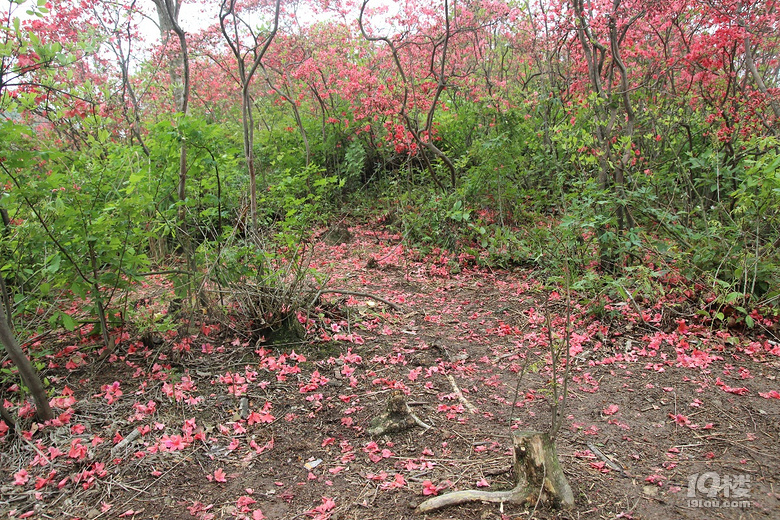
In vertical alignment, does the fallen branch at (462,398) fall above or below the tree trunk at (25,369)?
below

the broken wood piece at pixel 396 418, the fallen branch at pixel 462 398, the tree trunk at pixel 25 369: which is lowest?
the fallen branch at pixel 462 398

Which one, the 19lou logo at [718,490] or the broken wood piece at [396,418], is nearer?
the 19lou logo at [718,490]

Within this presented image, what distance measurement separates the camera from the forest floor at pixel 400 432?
213 cm

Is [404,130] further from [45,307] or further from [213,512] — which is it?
[213,512]

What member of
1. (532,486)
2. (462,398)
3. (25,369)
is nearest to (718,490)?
(532,486)

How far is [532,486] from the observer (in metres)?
2.01

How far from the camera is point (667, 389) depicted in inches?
118

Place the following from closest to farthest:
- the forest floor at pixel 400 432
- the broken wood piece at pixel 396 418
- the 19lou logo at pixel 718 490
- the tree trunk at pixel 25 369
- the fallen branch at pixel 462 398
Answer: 1. the 19lou logo at pixel 718 490
2. the forest floor at pixel 400 432
3. the tree trunk at pixel 25 369
4. the broken wood piece at pixel 396 418
5. the fallen branch at pixel 462 398

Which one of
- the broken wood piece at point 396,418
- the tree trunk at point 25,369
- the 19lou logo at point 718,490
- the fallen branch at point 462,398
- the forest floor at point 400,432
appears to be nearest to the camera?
the 19lou logo at point 718,490

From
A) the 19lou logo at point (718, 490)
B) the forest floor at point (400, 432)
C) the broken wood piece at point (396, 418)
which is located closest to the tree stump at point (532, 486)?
the forest floor at point (400, 432)

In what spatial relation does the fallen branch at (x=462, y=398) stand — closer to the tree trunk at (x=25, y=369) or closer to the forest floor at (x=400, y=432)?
the forest floor at (x=400, y=432)

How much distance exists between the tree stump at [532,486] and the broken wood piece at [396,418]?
670 mm

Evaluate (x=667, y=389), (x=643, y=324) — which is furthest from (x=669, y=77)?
(x=667, y=389)

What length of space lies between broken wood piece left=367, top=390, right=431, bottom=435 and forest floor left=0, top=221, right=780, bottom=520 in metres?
0.06
